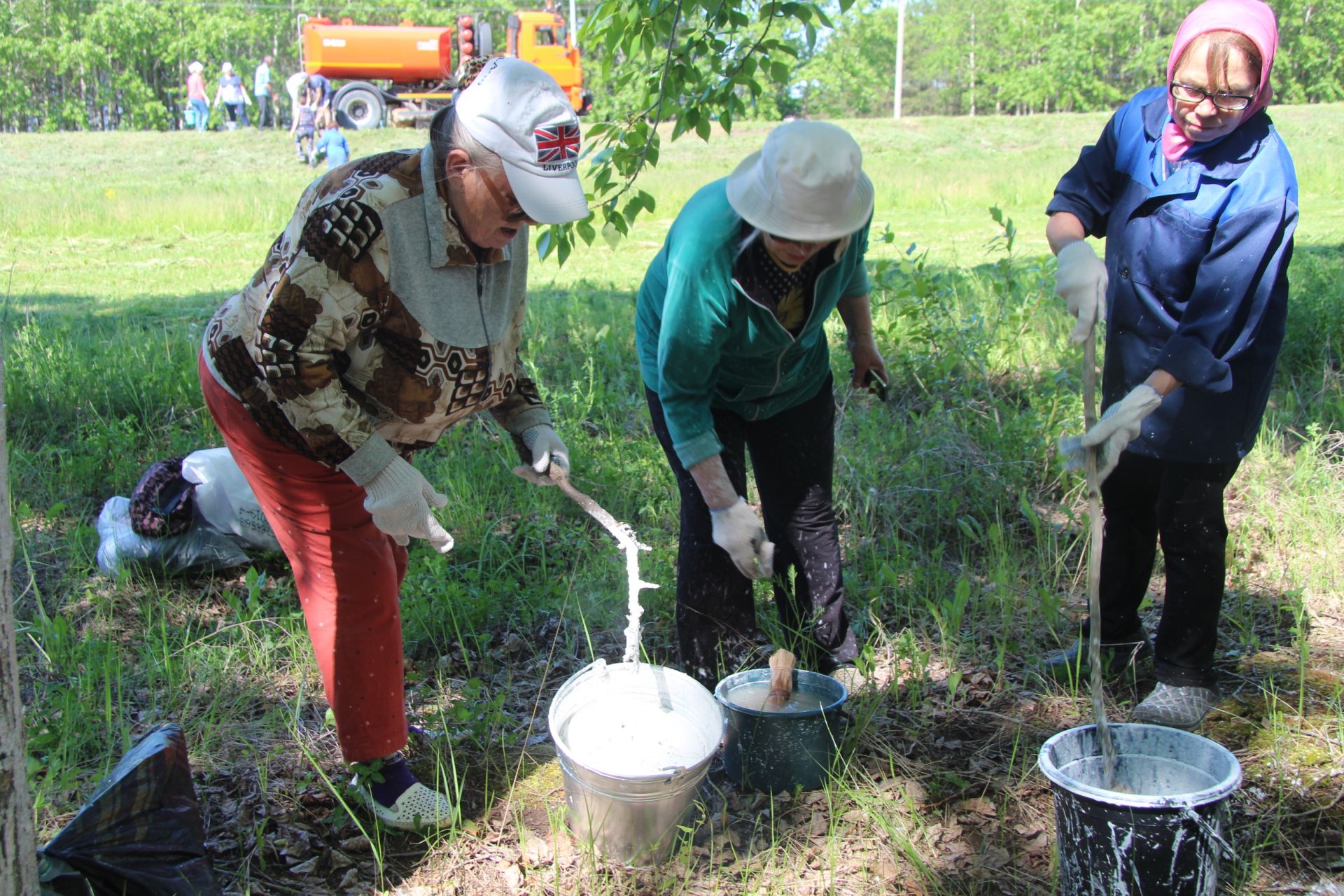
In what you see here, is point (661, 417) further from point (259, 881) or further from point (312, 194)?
point (259, 881)

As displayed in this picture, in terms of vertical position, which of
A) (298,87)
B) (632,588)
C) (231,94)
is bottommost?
(632,588)

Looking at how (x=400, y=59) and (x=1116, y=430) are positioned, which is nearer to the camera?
(x=1116, y=430)

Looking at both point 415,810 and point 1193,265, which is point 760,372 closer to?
point 1193,265

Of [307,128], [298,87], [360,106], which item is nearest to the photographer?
[307,128]

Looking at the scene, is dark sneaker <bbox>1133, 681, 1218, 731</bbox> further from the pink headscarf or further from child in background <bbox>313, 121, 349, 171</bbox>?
child in background <bbox>313, 121, 349, 171</bbox>

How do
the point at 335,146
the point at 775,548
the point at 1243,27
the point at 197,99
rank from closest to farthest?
1. the point at 1243,27
2. the point at 775,548
3. the point at 335,146
4. the point at 197,99

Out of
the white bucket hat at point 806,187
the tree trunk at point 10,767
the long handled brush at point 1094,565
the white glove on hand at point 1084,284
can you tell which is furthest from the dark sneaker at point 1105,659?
the tree trunk at point 10,767

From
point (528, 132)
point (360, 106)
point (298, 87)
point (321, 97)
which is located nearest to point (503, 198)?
point (528, 132)

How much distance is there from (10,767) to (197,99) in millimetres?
31474

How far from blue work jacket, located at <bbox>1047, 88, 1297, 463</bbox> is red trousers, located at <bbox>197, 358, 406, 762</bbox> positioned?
5.97 ft

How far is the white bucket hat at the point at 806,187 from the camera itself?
2035 millimetres

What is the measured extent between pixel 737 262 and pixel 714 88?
55.6 inches

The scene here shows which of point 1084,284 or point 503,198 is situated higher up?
point 503,198

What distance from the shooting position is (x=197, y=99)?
28703 millimetres
